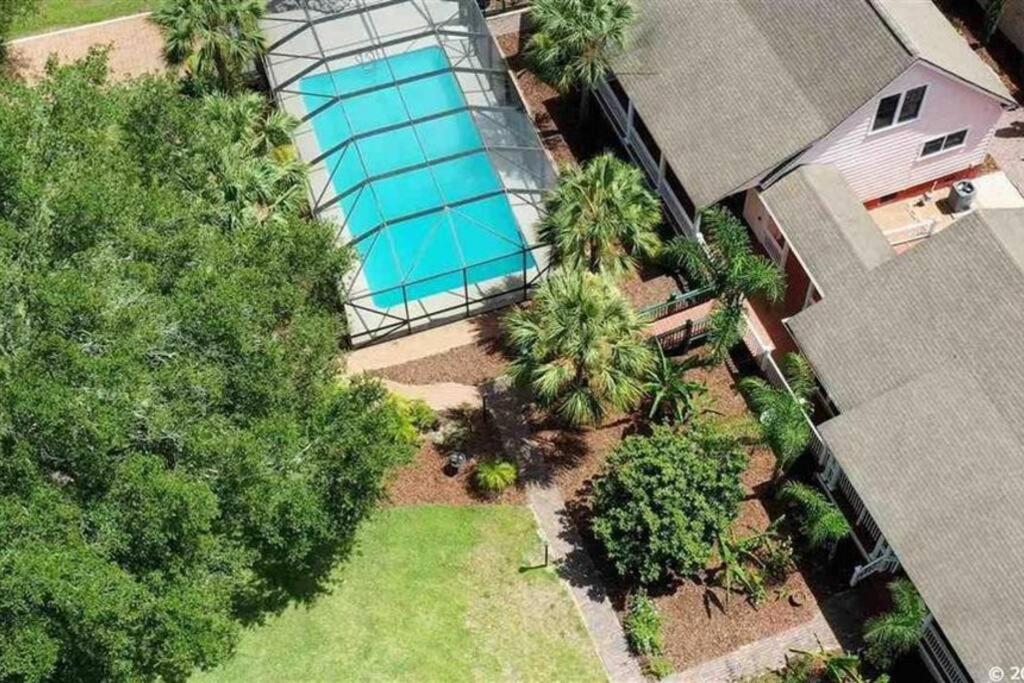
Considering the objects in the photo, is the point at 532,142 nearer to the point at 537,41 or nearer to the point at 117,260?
the point at 537,41

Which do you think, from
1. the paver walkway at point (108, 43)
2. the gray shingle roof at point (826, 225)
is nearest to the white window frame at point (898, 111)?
the gray shingle roof at point (826, 225)

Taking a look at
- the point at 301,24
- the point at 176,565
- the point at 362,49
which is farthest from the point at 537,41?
the point at 176,565

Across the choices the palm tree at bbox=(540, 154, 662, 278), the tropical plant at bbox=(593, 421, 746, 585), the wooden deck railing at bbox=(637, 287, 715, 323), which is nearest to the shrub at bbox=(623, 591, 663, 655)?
Answer: the tropical plant at bbox=(593, 421, 746, 585)

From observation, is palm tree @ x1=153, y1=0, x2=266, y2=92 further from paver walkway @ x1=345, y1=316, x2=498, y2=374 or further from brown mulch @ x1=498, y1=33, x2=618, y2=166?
paver walkway @ x1=345, y1=316, x2=498, y2=374

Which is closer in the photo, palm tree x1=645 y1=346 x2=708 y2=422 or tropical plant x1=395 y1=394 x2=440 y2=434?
palm tree x1=645 y1=346 x2=708 y2=422

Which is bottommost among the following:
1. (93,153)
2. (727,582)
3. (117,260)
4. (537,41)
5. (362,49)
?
(727,582)

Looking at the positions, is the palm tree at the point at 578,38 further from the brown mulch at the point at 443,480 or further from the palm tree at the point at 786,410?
the brown mulch at the point at 443,480
